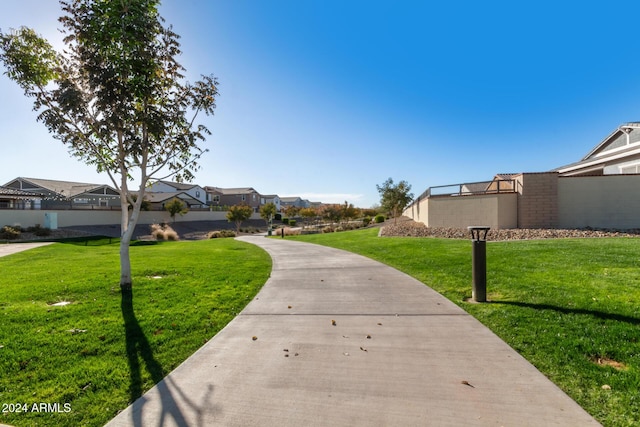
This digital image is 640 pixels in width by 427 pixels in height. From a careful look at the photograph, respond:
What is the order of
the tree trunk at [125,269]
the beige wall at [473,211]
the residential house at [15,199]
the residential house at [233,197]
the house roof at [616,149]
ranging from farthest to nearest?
the residential house at [233,197] → the residential house at [15,199] → the house roof at [616,149] → the beige wall at [473,211] → the tree trunk at [125,269]

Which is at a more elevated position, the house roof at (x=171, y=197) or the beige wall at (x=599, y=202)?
the house roof at (x=171, y=197)

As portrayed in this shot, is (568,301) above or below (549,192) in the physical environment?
below

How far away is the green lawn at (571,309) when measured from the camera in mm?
2768

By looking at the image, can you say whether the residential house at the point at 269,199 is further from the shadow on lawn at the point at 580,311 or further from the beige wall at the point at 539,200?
the shadow on lawn at the point at 580,311

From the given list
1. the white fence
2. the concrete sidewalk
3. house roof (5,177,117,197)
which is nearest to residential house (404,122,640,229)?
the concrete sidewalk

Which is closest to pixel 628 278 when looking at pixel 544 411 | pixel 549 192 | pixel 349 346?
pixel 544 411

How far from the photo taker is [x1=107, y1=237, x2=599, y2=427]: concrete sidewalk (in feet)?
7.93

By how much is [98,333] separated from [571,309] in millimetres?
7040

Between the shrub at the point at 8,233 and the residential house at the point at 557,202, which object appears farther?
the shrub at the point at 8,233

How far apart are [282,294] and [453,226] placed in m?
13.4

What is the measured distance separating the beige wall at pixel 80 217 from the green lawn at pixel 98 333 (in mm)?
24786

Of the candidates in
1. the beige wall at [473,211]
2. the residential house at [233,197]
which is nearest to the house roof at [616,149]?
the beige wall at [473,211]

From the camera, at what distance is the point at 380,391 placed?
→ 2752 mm

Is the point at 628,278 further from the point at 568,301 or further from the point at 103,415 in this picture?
the point at 103,415
